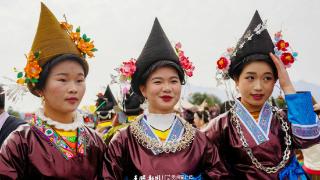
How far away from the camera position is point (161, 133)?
11.1 feet

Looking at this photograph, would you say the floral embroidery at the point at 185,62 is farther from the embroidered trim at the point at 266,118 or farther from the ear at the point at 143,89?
the embroidered trim at the point at 266,118

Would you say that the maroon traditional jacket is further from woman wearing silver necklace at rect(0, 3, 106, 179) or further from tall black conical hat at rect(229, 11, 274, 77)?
tall black conical hat at rect(229, 11, 274, 77)

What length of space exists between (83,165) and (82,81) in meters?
0.71

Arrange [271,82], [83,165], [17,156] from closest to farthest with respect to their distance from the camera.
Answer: [17,156] → [83,165] → [271,82]

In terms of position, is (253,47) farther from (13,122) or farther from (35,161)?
(13,122)

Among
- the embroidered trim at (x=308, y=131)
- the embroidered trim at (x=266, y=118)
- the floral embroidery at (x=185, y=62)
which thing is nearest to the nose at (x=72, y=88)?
the floral embroidery at (x=185, y=62)

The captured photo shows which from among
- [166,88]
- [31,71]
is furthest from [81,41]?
[166,88]

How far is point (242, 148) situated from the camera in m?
3.46

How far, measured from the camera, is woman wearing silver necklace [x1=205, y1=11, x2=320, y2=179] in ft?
11.2

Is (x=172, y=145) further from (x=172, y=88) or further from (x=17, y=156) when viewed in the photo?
(x=17, y=156)

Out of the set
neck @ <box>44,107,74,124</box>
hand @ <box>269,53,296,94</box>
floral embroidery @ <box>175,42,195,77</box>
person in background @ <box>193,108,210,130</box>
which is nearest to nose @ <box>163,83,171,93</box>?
floral embroidery @ <box>175,42,195,77</box>

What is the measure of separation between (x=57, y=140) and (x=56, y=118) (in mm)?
227

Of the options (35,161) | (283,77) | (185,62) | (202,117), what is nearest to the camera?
(35,161)

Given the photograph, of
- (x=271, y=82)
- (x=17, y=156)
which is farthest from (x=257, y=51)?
(x=17, y=156)
